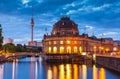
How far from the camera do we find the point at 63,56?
149125 mm

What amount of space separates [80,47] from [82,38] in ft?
18.2

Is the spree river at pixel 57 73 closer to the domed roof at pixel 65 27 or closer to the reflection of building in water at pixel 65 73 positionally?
the reflection of building in water at pixel 65 73

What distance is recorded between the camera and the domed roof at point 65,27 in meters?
193

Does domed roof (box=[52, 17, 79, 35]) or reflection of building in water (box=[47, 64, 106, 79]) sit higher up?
domed roof (box=[52, 17, 79, 35])

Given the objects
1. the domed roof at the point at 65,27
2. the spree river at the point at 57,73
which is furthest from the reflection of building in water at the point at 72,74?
the domed roof at the point at 65,27

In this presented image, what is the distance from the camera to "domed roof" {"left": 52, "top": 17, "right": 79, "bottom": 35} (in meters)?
193

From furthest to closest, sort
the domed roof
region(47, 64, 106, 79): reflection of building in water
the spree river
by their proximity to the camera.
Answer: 1. the domed roof
2. the spree river
3. region(47, 64, 106, 79): reflection of building in water

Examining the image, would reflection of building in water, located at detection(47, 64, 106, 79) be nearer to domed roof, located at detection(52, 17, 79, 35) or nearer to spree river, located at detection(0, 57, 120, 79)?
spree river, located at detection(0, 57, 120, 79)

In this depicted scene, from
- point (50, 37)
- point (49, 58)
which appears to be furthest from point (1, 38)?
point (50, 37)

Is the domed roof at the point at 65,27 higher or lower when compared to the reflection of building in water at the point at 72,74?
higher

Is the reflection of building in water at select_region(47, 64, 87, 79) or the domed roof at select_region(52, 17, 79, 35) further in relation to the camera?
the domed roof at select_region(52, 17, 79, 35)

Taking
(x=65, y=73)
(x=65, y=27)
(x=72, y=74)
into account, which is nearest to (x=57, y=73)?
(x=65, y=73)

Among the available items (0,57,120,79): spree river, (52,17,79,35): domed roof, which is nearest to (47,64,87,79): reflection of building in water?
(0,57,120,79): spree river

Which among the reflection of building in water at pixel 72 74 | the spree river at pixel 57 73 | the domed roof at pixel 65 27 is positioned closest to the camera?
the reflection of building in water at pixel 72 74
